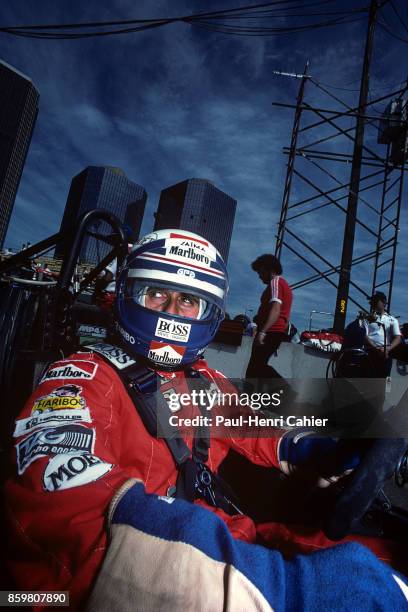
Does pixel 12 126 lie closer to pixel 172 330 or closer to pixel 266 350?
pixel 266 350

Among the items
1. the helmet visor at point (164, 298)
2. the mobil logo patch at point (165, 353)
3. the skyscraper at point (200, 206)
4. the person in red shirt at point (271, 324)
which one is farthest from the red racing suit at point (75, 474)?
the skyscraper at point (200, 206)

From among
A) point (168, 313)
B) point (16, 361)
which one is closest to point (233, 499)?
point (168, 313)

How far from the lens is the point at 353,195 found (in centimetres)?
712

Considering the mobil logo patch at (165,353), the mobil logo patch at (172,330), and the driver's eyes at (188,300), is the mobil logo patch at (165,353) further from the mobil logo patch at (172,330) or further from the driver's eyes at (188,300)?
the driver's eyes at (188,300)

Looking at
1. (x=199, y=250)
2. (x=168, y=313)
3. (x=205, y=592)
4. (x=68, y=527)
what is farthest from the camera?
(x=199, y=250)

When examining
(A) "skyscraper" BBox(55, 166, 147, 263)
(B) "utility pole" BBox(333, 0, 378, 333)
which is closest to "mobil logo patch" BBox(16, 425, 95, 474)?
(B) "utility pole" BBox(333, 0, 378, 333)

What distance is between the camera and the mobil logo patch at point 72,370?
3.40ft

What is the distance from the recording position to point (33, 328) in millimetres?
1457

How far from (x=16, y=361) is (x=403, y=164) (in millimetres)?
8639

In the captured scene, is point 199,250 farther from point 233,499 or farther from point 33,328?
point 233,499

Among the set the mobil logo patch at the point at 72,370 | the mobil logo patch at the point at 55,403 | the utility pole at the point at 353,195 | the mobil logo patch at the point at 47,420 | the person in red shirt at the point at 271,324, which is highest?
the utility pole at the point at 353,195

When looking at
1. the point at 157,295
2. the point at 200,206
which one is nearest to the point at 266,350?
the point at 157,295

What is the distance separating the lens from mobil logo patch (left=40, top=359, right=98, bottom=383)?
1036 millimetres

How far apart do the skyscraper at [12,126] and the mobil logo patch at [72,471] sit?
315ft
